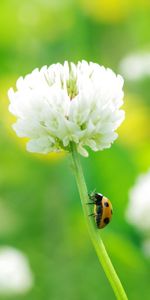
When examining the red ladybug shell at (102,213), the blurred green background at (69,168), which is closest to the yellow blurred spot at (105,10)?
the blurred green background at (69,168)

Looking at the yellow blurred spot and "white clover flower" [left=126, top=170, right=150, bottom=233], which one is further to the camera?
the yellow blurred spot

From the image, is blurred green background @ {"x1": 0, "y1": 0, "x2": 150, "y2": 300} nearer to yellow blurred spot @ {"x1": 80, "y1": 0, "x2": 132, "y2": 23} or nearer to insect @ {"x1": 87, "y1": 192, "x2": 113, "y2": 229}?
yellow blurred spot @ {"x1": 80, "y1": 0, "x2": 132, "y2": 23}

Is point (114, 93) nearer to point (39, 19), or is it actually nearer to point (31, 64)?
point (31, 64)

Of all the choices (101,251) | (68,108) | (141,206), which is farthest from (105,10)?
(101,251)

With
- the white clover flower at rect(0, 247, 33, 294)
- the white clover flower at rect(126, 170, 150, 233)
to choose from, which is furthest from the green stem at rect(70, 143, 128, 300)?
the white clover flower at rect(0, 247, 33, 294)

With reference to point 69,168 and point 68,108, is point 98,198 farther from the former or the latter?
point 69,168

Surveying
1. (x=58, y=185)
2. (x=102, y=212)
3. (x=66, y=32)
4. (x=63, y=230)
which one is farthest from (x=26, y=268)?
(x=66, y=32)
